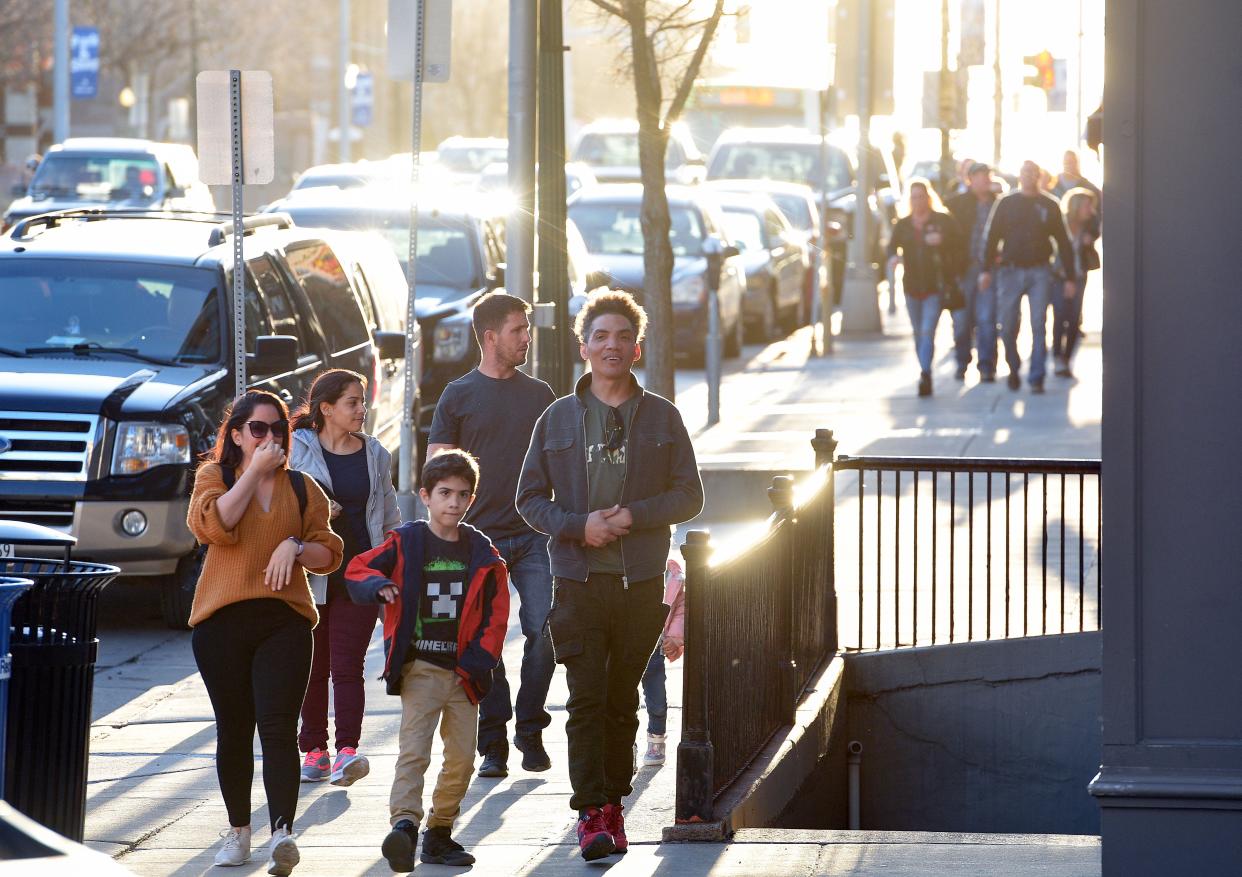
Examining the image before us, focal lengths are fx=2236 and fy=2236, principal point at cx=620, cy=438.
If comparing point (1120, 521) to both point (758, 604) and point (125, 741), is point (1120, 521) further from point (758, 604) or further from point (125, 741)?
point (125, 741)

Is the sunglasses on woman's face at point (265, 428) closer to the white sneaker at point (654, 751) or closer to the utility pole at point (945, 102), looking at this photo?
the white sneaker at point (654, 751)

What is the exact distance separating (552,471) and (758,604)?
4.51 feet

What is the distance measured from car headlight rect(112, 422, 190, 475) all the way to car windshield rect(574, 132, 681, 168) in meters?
28.5

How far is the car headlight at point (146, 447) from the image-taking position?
1053 cm

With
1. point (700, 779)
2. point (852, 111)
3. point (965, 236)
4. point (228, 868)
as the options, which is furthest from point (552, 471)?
point (852, 111)

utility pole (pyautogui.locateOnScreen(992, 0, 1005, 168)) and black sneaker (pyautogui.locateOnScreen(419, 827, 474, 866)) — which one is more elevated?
utility pole (pyautogui.locateOnScreen(992, 0, 1005, 168))

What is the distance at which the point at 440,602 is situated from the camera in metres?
6.57

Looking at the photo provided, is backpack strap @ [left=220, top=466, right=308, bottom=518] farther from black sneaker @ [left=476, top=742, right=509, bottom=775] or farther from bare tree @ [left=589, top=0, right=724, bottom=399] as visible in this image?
bare tree @ [left=589, top=0, right=724, bottom=399]

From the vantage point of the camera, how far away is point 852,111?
5206 cm

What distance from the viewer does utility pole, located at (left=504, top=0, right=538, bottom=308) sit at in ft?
39.2

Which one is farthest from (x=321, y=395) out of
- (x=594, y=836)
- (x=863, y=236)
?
(x=863, y=236)

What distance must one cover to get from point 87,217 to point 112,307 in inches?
69.0

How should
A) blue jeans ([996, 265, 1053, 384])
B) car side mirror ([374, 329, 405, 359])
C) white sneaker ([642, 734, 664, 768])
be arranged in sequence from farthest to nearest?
blue jeans ([996, 265, 1053, 384]), car side mirror ([374, 329, 405, 359]), white sneaker ([642, 734, 664, 768])

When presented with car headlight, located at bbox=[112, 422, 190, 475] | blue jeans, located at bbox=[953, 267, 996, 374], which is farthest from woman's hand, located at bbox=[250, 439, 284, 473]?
blue jeans, located at bbox=[953, 267, 996, 374]
